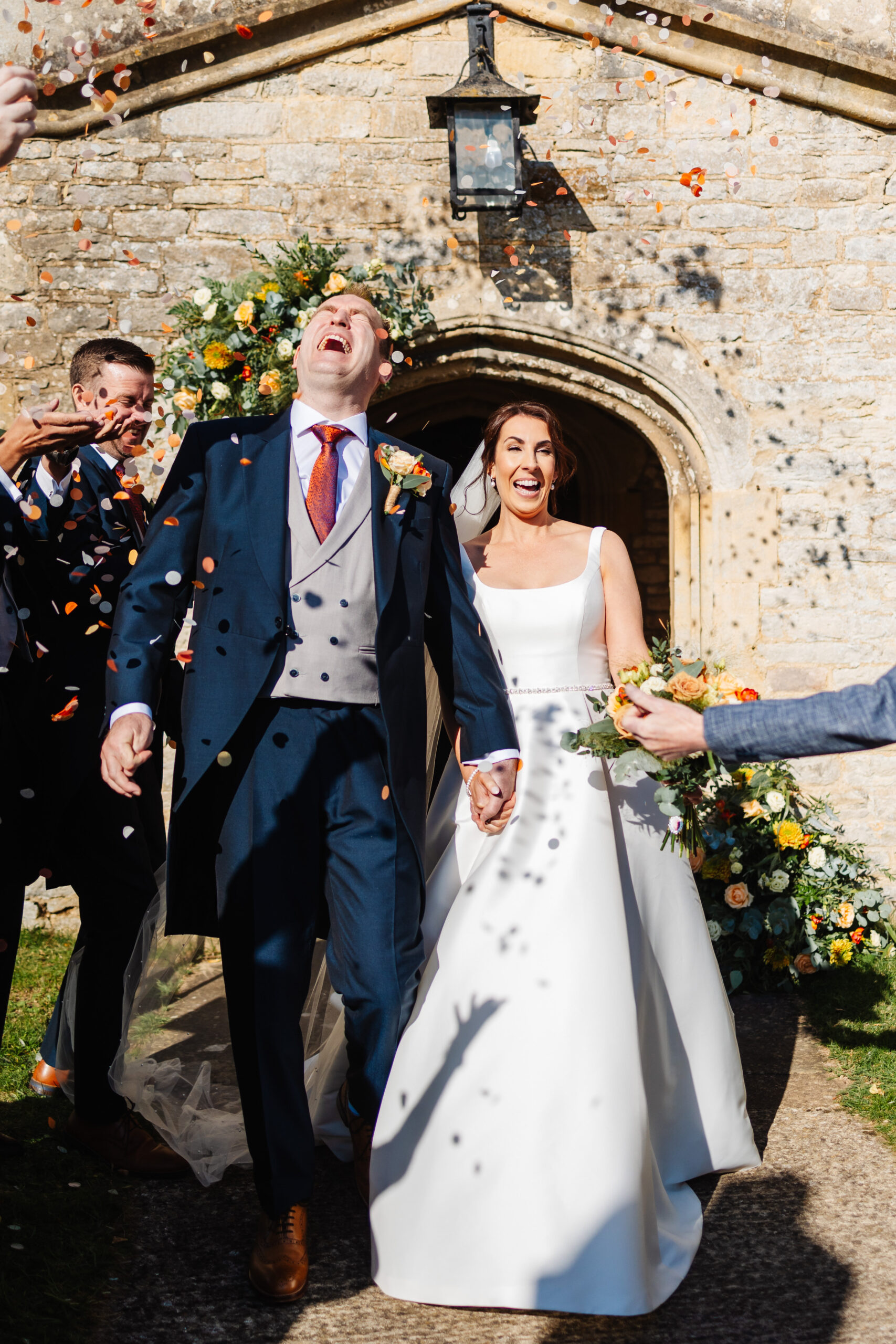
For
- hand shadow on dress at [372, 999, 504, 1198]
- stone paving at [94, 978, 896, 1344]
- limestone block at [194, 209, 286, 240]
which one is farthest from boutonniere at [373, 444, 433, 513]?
limestone block at [194, 209, 286, 240]

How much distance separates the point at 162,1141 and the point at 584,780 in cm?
171

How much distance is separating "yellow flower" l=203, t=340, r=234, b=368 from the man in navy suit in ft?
6.81

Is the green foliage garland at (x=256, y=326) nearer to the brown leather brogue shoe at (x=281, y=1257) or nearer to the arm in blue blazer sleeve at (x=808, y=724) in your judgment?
the arm in blue blazer sleeve at (x=808, y=724)

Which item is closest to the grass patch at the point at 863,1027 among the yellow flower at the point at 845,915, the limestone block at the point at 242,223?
the yellow flower at the point at 845,915

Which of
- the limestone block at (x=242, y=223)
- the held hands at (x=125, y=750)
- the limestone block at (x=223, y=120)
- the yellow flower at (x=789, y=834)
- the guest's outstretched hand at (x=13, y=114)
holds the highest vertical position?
the limestone block at (x=223, y=120)

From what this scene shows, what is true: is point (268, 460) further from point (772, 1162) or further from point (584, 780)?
point (772, 1162)

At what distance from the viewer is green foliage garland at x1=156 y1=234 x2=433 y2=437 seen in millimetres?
5184

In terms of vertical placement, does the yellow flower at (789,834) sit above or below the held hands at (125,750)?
below

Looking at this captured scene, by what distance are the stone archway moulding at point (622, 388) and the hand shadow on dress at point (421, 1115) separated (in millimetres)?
3354

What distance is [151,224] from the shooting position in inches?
211

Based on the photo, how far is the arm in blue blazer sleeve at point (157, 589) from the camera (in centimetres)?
259

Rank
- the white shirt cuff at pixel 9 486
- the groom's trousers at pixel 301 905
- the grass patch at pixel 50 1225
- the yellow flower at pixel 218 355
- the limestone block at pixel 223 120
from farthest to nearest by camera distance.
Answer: the limestone block at pixel 223 120, the yellow flower at pixel 218 355, the white shirt cuff at pixel 9 486, the groom's trousers at pixel 301 905, the grass patch at pixel 50 1225

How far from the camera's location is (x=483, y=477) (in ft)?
12.7

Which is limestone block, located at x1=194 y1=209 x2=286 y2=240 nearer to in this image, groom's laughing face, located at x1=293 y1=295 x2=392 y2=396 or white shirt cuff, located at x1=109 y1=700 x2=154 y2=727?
groom's laughing face, located at x1=293 y1=295 x2=392 y2=396
